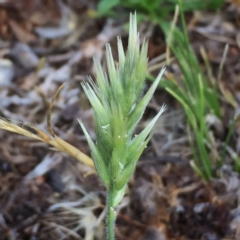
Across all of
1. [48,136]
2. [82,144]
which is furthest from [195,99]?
[48,136]

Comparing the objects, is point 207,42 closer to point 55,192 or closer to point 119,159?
point 55,192

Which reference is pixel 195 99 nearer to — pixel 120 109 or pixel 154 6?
pixel 154 6

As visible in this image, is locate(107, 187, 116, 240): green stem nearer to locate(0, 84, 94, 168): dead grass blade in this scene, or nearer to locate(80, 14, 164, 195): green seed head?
locate(80, 14, 164, 195): green seed head

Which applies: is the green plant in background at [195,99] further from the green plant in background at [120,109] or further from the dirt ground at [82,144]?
the green plant in background at [120,109]

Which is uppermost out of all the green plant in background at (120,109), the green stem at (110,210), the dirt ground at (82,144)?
the green plant in background at (120,109)

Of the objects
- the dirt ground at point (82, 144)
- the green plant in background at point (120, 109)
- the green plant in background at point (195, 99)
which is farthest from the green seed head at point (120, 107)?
the green plant in background at point (195, 99)
